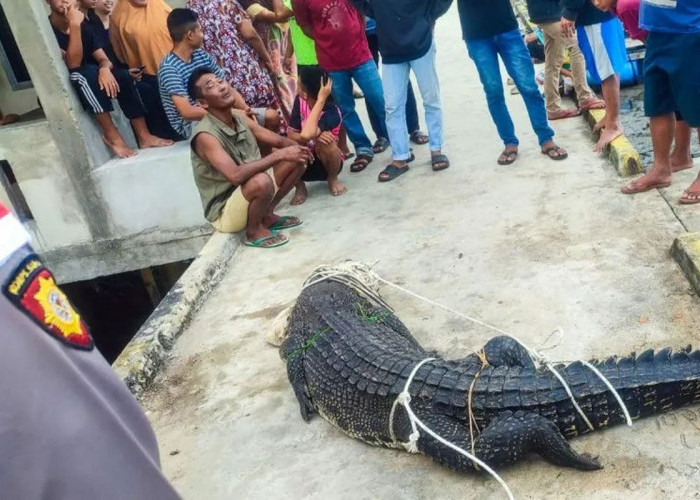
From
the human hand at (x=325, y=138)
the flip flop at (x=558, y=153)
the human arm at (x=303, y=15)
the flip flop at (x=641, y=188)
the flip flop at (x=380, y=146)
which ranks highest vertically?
the human arm at (x=303, y=15)

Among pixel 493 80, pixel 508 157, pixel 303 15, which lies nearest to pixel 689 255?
pixel 508 157

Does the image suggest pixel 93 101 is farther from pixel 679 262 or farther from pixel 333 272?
pixel 679 262

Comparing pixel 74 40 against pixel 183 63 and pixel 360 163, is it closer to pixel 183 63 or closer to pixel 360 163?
pixel 183 63

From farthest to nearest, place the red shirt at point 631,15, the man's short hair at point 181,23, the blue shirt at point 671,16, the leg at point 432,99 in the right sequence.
→ 1. the leg at point 432,99
2. the man's short hair at point 181,23
3. the red shirt at point 631,15
4. the blue shirt at point 671,16

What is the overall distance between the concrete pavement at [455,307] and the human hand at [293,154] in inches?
20.0

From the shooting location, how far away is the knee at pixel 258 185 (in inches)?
177

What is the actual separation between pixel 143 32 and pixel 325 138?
1.84 metres

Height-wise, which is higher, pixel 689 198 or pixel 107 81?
pixel 107 81

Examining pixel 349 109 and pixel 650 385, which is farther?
pixel 349 109

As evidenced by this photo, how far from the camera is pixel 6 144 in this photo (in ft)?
18.2

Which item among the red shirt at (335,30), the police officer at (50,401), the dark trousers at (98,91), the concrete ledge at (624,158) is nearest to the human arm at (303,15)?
the red shirt at (335,30)

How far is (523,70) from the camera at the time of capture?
4.88 m

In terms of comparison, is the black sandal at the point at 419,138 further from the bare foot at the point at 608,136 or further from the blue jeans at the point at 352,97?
the bare foot at the point at 608,136

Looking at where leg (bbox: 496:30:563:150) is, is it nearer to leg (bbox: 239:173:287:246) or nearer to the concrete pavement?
the concrete pavement
